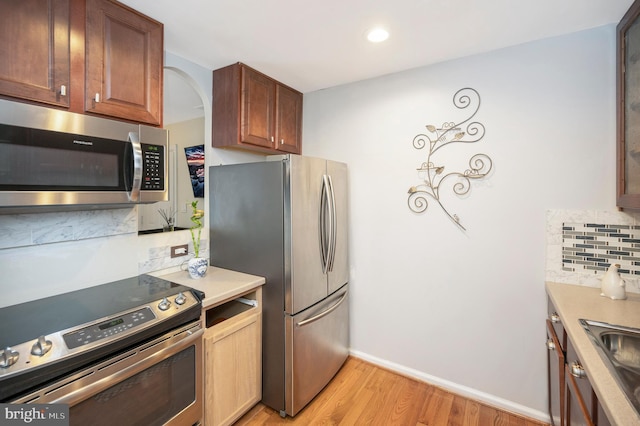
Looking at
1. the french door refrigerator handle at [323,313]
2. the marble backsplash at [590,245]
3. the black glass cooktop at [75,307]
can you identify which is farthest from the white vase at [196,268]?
the marble backsplash at [590,245]

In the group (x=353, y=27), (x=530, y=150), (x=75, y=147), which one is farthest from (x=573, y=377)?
(x=75, y=147)

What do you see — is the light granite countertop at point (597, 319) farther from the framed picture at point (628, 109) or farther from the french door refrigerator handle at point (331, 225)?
the french door refrigerator handle at point (331, 225)

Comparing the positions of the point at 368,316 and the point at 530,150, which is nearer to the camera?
the point at 530,150

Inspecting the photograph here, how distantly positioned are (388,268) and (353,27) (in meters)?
1.73

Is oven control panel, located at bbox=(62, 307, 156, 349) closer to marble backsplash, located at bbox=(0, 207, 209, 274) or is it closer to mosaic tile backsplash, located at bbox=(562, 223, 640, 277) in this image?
marble backsplash, located at bbox=(0, 207, 209, 274)

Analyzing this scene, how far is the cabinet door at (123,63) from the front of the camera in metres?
1.38

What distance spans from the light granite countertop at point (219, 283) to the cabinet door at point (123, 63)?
0.98 metres

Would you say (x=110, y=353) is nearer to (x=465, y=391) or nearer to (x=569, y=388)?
(x=569, y=388)

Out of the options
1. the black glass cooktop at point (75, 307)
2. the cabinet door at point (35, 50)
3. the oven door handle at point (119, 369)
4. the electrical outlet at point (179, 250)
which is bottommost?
the oven door handle at point (119, 369)

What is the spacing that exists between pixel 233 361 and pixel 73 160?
1.34 meters

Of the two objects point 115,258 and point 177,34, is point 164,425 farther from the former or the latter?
point 177,34

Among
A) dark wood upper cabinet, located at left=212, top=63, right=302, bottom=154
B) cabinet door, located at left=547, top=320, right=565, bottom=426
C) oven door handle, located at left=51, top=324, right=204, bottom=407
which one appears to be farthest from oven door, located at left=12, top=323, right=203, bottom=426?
cabinet door, located at left=547, top=320, right=565, bottom=426

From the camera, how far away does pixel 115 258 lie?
1747 mm

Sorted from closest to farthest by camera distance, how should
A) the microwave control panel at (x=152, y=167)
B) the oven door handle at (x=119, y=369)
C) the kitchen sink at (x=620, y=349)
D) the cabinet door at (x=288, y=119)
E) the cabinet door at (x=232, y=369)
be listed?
the kitchen sink at (x=620, y=349), the oven door handle at (x=119, y=369), the microwave control panel at (x=152, y=167), the cabinet door at (x=232, y=369), the cabinet door at (x=288, y=119)
